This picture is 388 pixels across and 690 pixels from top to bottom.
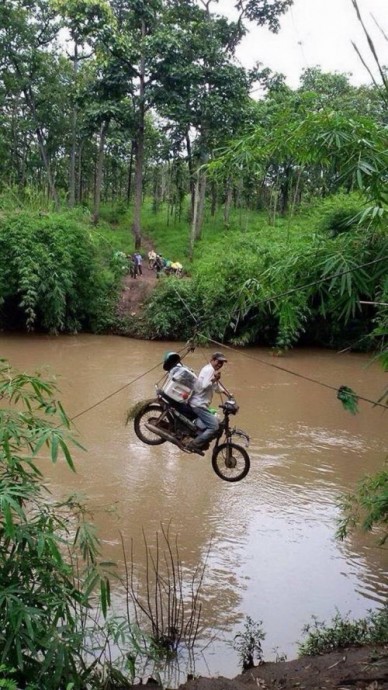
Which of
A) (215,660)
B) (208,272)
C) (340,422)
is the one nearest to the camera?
(215,660)

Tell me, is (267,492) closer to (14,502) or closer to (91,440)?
(91,440)

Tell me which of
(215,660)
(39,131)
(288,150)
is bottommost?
(215,660)

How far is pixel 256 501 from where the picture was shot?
761 centimetres

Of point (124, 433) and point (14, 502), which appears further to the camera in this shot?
point (124, 433)

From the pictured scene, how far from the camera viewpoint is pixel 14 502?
2568 millimetres

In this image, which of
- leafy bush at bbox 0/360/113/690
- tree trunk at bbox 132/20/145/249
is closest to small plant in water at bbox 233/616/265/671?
leafy bush at bbox 0/360/113/690

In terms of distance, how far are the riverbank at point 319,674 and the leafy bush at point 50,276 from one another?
13.4m

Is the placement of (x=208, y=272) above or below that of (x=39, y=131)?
below

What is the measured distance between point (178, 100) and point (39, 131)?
7.36m

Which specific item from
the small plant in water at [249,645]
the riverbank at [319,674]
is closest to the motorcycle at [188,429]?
the small plant in water at [249,645]

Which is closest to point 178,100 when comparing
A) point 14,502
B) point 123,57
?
point 123,57

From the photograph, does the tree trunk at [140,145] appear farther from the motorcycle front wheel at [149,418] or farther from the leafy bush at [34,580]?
the leafy bush at [34,580]

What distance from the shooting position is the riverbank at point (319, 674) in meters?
3.46

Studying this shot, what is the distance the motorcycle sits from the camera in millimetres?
6902
